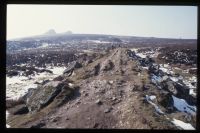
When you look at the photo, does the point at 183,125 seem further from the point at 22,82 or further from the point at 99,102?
the point at 22,82

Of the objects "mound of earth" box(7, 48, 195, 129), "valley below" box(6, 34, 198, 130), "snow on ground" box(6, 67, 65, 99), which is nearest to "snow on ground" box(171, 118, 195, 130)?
"valley below" box(6, 34, 198, 130)

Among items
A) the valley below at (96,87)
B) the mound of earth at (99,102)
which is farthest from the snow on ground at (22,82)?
the mound of earth at (99,102)

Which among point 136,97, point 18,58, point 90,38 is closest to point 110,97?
point 136,97

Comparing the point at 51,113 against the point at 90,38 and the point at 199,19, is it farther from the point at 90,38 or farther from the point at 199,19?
the point at 199,19

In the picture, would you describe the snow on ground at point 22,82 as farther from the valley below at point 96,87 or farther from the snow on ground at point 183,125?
the snow on ground at point 183,125

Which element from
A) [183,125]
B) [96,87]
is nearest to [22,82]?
[96,87]
